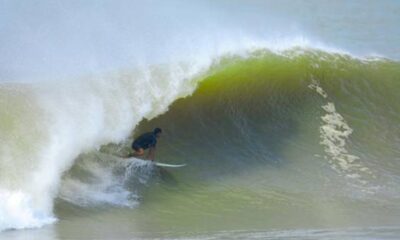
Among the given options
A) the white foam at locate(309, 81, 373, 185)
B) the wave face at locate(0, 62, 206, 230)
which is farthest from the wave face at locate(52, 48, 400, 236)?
the wave face at locate(0, 62, 206, 230)

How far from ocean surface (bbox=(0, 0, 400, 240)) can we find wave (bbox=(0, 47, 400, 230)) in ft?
0.10

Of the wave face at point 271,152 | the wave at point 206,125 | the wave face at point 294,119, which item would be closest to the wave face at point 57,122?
the wave at point 206,125

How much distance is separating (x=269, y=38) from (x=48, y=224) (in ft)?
31.6

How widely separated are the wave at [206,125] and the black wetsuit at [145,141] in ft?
1.28

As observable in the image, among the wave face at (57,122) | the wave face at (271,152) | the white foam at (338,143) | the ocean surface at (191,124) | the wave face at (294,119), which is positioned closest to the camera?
the wave face at (57,122)

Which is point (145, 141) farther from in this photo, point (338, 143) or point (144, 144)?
point (338, 143)

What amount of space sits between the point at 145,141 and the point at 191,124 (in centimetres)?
235

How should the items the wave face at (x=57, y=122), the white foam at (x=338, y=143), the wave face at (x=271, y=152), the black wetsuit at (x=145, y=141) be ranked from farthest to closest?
1. the white foam at (x=338, y=143)
2. the black wetsuit at (x=145, y=141)
3. the wave face at (x=271, y=152)
4. the wave face at (x=57, y=122)

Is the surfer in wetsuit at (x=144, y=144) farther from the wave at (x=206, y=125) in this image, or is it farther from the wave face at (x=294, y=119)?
the wave face at (x=294, y=119)

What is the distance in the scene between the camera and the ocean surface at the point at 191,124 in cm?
1050

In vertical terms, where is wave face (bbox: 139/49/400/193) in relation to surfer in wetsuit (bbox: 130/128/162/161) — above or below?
above

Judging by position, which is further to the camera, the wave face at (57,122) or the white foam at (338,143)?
the white foam at (338,143)

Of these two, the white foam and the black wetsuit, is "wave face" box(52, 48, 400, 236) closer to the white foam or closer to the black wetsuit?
the white foam

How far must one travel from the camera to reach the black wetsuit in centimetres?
1223
